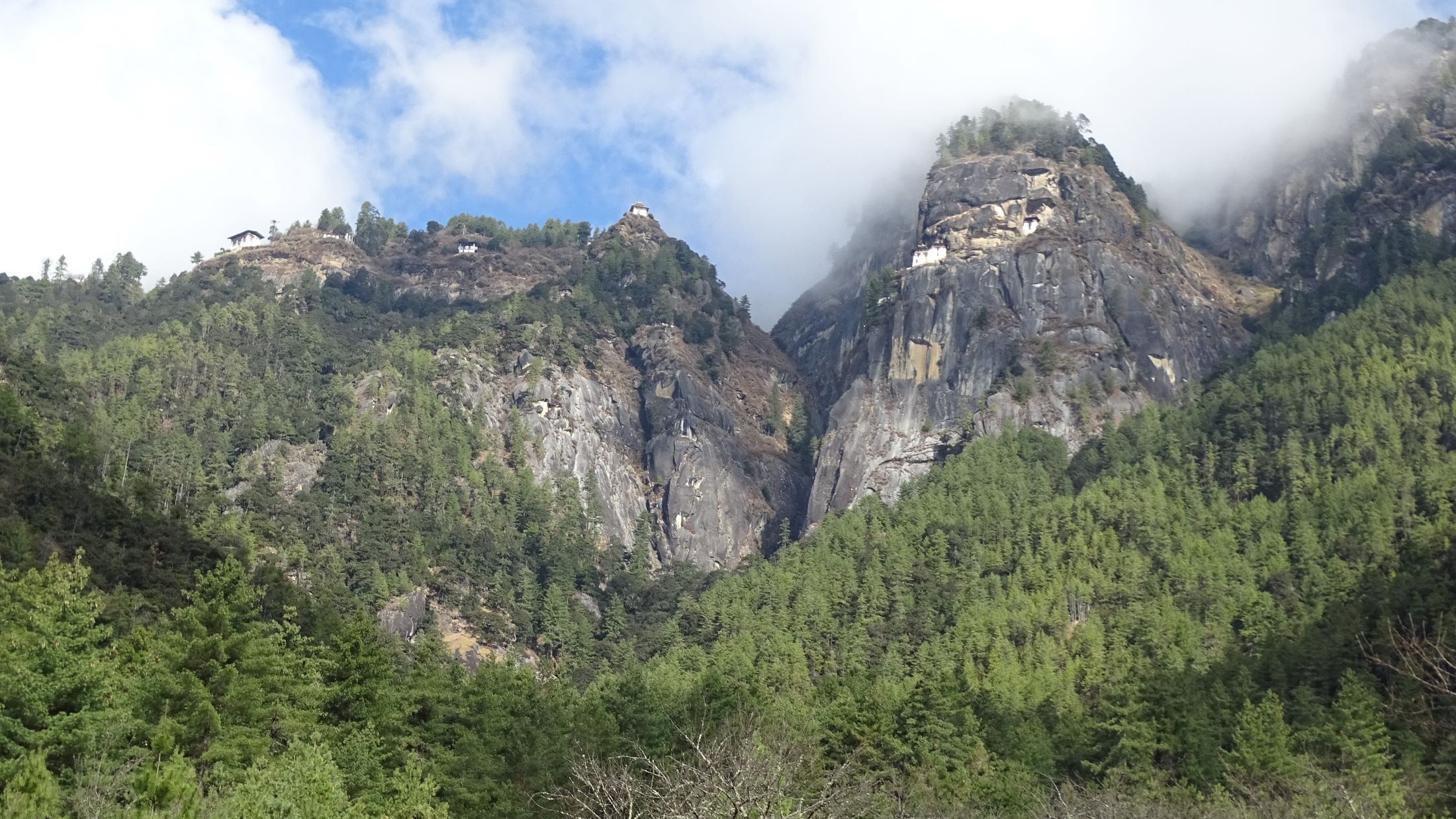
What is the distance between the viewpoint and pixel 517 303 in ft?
520

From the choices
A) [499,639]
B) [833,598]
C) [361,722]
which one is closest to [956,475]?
[833,598]

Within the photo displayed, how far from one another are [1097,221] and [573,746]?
389 ft

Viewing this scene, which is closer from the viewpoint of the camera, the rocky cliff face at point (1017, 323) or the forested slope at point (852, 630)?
the forested slope at point (852, 630)

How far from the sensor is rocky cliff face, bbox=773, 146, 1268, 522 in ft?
454

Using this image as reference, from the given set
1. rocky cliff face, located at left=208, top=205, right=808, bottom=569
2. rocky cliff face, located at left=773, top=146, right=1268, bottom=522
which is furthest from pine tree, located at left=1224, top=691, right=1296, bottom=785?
rocky cliff face, located at left=208, top=205, right=808, bottom=569

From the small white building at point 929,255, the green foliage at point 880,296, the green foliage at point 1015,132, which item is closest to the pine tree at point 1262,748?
the green foliage at point 880,296

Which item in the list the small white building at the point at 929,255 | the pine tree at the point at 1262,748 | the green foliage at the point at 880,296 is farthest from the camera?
the small white building at the point at 929,255

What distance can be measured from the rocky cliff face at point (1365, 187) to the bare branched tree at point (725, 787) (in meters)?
106

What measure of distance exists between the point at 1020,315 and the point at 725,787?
13111 cm

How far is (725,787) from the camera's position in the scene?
20734mm

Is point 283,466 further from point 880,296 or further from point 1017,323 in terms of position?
point 1017,323

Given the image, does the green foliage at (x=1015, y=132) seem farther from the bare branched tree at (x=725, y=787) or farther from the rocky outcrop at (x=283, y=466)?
the bare branched tree at (x=725, y=787)

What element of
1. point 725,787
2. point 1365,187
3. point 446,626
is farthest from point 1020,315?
point 725,787

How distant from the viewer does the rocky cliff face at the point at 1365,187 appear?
14100cm
